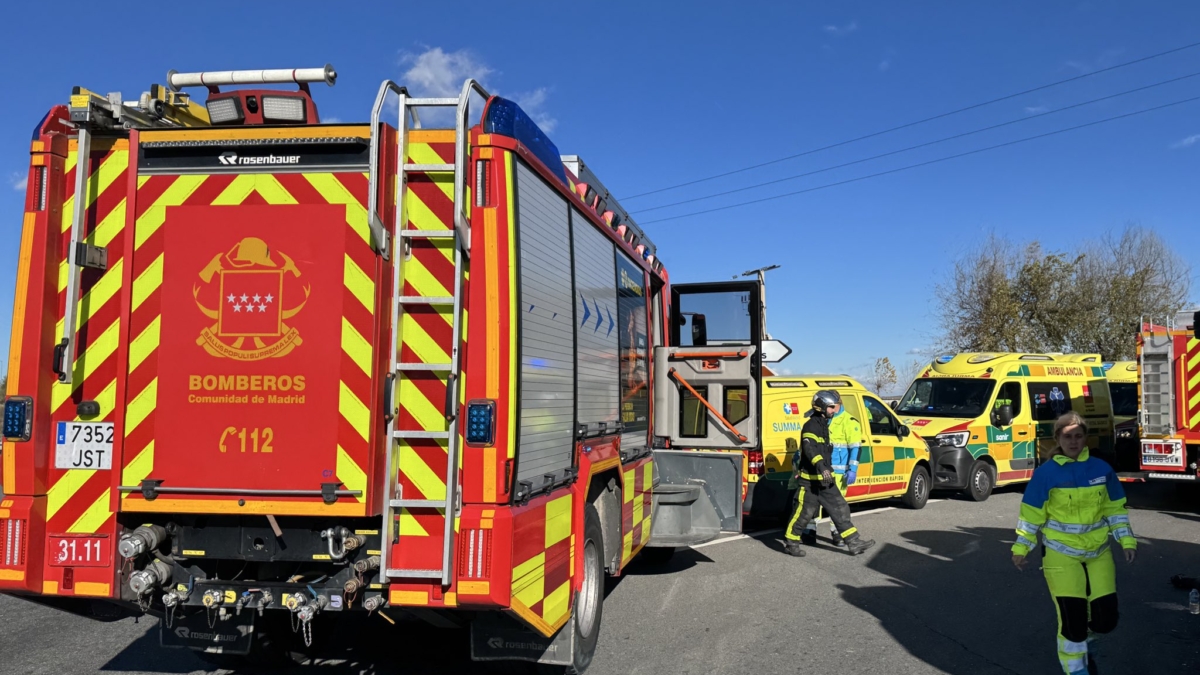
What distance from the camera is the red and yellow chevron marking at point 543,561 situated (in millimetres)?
4176

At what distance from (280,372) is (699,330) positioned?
5287 millimetres

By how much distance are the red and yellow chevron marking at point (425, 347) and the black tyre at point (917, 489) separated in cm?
1039

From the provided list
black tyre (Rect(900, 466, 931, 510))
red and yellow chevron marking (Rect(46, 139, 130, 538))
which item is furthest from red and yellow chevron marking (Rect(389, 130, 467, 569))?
black tyre (Rect(900, 466, 931, 510))

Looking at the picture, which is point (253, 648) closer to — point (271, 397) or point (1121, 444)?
point (271, 397)

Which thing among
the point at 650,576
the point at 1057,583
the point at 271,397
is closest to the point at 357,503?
the point at 271,397

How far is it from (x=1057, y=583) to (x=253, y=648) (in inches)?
183

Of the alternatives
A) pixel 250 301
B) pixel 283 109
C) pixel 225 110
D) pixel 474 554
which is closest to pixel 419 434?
pixel 474 554

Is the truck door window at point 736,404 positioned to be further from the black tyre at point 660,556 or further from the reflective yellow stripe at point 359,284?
the reflective yellow stripe at point 359,284

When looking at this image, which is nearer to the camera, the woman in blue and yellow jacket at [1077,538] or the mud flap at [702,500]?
the woman in blue and yellow jacket at [1077,538]

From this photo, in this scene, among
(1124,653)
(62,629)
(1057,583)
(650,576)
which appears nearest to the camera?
(1057,583)

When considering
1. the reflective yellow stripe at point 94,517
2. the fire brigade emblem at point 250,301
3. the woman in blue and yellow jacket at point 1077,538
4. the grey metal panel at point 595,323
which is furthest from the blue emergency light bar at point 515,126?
the woman in blue and yellow jacket at point 1077,538

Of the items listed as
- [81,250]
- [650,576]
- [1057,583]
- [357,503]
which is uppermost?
[81,250]

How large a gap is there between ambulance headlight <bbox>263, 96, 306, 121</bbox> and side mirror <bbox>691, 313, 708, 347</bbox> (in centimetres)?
Result: 514

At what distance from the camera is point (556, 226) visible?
510 cm
